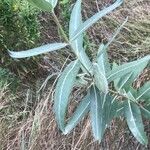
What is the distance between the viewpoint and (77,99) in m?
2.44

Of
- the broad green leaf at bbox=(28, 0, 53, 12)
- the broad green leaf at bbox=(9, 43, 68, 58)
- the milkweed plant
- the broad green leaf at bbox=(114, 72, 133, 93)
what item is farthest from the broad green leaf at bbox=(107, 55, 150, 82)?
the broad green leaf at bbox=(28, 0, 53, 12)

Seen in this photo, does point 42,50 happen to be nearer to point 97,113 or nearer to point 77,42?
point 77,42

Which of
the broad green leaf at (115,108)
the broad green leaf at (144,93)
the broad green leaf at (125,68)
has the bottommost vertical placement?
the broad green leaf at (144,93)

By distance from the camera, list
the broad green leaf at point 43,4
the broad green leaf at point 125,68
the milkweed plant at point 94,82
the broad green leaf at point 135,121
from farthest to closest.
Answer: the broad green leaf at point 135,121, the broad green leaf at point 125,68, the milkweed plant at point 94,82, the broad green leaf at point 43,4

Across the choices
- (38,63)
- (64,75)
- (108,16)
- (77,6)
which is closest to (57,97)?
(64,75)

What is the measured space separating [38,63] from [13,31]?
0.76 ft

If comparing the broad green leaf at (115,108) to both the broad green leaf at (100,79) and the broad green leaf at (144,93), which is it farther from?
the broad green leaf at (100,79)

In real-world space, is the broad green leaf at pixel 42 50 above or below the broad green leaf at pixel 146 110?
above

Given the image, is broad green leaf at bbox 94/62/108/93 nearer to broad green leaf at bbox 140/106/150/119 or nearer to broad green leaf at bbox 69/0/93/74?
broad green leaf at bbox 69/0/93/74

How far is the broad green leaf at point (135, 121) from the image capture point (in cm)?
149

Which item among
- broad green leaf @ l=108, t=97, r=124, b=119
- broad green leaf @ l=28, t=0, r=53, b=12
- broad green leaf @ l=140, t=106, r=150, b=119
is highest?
broad green leaf @ l=28, t=0, r=53, b=12

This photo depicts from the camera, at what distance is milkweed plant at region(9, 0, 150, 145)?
126 centimetres

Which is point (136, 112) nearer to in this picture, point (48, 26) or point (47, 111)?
point (47, 111)

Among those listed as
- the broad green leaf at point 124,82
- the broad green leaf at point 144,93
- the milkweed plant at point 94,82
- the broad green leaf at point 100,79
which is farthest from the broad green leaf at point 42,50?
the broad green leaf at point 144,93
